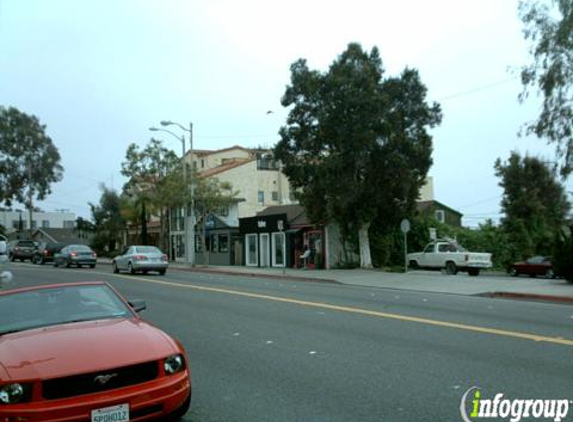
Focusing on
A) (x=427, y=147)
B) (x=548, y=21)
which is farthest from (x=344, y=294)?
(x=548, y=21)

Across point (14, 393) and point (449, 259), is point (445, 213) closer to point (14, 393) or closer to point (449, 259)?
point (449, 259)

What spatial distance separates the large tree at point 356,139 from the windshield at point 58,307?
77.2 feet

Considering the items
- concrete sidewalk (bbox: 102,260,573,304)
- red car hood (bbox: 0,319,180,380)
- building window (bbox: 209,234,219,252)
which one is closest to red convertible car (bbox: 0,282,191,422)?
red car hood (bbox: 0,319,180,380)

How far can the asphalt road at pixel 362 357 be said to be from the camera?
6.08 meters

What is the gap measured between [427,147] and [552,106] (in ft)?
20.2

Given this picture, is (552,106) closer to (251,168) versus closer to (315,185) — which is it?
(315,185)

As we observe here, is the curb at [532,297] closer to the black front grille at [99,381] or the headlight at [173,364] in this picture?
the headlight at [173,364]

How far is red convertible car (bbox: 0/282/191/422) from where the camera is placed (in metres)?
4.62

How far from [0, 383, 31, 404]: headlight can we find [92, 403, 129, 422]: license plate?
0.53 meters

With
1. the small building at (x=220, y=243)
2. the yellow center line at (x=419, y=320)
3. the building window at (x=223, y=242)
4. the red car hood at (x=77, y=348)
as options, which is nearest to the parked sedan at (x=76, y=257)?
the small building at (x=220, y=243)

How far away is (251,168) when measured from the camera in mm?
53312

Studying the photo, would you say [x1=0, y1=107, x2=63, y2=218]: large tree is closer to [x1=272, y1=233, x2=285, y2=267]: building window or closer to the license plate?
[x1=272, y1=233, x2=285, y2=267]: building window

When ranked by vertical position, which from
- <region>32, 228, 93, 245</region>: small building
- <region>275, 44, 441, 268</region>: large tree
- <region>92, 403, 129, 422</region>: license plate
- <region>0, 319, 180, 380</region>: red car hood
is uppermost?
<region>275, 44, 441, 268</region>: large tree

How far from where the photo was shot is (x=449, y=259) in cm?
3109
